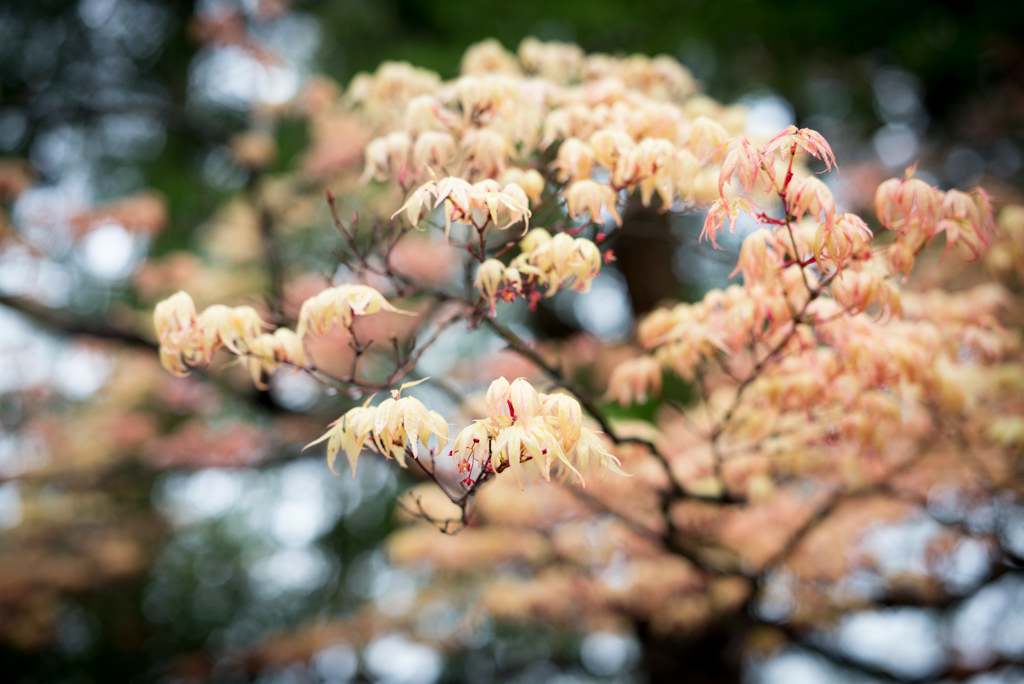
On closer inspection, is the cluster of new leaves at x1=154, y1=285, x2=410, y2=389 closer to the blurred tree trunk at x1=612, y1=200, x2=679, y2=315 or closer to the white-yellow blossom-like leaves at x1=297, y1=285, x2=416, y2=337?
the white-yellow blossom-like leaves at x1=297, y1=285, x2=416, y2=337

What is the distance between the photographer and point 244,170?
4.15 metres

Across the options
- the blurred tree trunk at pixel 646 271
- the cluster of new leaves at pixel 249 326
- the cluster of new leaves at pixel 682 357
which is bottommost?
the cluster of new leaves at pixel 249 326

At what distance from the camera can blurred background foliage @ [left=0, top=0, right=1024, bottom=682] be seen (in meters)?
4.16

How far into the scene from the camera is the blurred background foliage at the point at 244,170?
164 inches

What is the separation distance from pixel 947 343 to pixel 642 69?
1604mm

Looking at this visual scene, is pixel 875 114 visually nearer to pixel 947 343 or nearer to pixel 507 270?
pixel 947 343

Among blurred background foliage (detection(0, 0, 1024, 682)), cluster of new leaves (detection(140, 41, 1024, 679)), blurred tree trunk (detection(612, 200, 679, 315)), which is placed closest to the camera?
cluster of new leaves (detection(140, 41, 1024, 679))

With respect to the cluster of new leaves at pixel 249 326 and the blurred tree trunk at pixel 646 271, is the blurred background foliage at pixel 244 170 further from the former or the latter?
the cluster of new leaves at pixel 249 326

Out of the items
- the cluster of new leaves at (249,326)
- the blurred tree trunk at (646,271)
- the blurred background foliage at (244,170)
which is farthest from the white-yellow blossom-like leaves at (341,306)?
the blurred tree trunk at (646,271)

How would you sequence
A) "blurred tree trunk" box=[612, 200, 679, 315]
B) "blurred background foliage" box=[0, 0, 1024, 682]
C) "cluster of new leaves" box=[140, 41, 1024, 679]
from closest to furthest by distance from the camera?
"cluster of new leaves" box=[140, 41, 1024, 679], "blurred background foliage" box=[0, 0, 1024, 682], "blurred tree trunk" box=[612, 200, 679, 315]

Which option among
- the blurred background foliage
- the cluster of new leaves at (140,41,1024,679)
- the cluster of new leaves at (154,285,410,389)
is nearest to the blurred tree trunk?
the blurred background foliage

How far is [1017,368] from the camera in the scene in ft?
8.35

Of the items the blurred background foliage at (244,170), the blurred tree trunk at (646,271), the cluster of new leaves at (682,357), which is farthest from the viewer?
the blurred tree trunk at (646,271)

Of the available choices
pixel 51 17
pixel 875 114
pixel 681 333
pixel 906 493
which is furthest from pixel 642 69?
pixel 51 17
